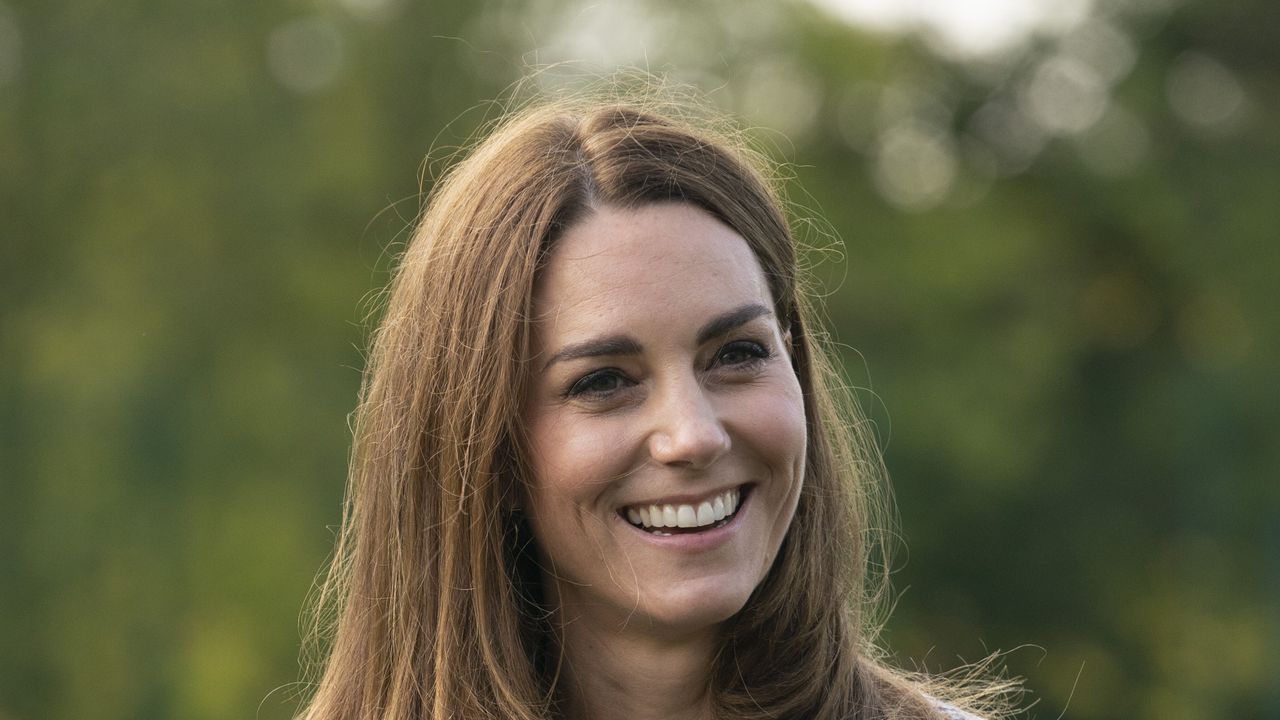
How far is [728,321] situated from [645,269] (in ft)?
0.57

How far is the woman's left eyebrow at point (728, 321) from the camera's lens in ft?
9.59

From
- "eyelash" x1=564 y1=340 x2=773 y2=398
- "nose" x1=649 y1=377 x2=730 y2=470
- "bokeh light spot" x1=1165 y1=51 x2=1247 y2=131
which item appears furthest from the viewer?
"bokeh light spot" x1=1165 y1=51 x2=1247 y2=131

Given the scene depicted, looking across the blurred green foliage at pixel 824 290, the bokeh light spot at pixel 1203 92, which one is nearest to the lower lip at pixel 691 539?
the blurred green foliage at pixel 824 290

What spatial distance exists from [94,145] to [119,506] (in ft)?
10.3

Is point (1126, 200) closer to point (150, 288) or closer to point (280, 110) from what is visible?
point (280, 110)

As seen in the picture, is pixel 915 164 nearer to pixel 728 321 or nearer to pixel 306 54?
pixel 306 54

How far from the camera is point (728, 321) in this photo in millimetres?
2945

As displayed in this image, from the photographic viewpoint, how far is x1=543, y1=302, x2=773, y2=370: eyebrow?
290 cm

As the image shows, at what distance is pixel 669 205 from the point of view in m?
3.06

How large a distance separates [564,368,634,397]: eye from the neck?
456 millimetres

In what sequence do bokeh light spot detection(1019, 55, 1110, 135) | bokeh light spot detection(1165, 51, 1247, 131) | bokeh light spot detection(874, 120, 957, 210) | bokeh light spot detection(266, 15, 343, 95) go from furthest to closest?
1. bokeh light spot detection(874, 120, 957, 210)
2. bokeh light spot detection(1019, 55, 1110, 135)
3. bokeh light spot detection(1165, 51, 1247, 131)
4. bokeh light spot detection(266, 15, 343, 95)

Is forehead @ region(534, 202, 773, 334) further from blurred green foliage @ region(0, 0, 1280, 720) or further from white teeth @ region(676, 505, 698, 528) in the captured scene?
blurred green foliage @ region(0, 0, 1280, 720)

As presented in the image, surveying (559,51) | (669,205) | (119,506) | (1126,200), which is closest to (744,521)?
(669,205)

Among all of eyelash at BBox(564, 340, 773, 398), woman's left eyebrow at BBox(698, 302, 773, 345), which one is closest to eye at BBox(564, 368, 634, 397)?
eyelash at BBox(564, 340, 773, 398)
